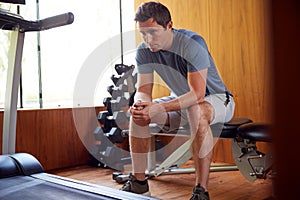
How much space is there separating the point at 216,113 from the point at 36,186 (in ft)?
3.27

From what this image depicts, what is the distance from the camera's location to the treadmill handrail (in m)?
1.73

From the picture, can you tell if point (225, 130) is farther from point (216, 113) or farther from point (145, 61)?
point (145, 61)

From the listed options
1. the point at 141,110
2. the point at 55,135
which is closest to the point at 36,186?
the point at 141,110

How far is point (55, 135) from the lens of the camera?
2791mm

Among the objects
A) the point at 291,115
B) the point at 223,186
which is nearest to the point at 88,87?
the point at 223,186

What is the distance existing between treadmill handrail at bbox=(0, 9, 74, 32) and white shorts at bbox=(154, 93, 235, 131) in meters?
0.82

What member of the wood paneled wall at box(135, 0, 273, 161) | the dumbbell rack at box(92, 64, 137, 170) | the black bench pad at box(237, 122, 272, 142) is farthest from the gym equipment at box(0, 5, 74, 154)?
the wood paneled wall at box(135, 0, 273, 161)

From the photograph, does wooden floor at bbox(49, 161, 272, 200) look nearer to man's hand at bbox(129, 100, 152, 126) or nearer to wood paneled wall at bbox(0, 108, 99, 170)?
wood paneled wall at bbox(0, 108, 99, 170)

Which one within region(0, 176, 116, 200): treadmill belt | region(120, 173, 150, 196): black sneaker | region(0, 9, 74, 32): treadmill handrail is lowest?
region(120, 173, 150, 196): black sneaker

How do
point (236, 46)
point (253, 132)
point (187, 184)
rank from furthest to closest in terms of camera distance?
1. point (236, 46)
2. point (187, 184)
3. point (253, 132)

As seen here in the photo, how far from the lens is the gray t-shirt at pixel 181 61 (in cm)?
177

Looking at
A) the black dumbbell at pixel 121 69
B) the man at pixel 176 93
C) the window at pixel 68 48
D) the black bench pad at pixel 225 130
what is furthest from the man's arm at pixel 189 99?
the window at pixel 68 48

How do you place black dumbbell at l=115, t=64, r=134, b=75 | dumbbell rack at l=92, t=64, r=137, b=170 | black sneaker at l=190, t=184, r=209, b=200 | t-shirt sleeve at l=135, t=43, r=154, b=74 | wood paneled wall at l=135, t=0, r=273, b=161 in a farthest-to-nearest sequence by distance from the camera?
black dumbbell at l=115, t=64, r=134, b=75 → dumbbell rack at l=92, t=64, r=137, b=170 → wood paneled wall at l=135, t=0, r=273, b=161 → t-shirt sleeve at l=135, t=43, r=154, b=74 → black sneaker at l=190, t=184, r=209, b=200

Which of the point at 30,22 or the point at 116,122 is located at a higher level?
the point at 30,22
